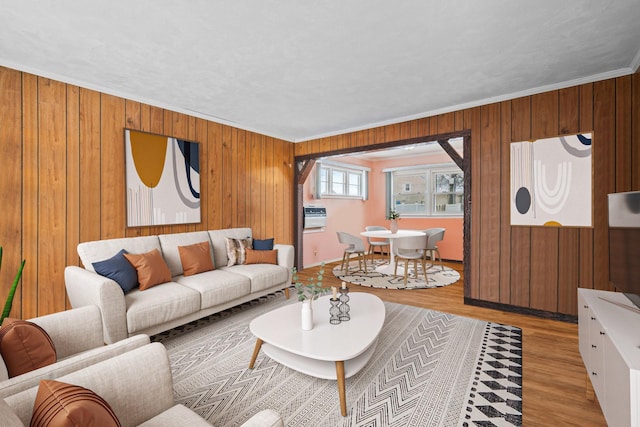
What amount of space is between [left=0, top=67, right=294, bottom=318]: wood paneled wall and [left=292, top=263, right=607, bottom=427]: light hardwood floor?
12.0 ft

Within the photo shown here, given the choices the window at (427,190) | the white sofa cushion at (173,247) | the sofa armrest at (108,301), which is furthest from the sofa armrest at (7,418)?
the window at (427,190)

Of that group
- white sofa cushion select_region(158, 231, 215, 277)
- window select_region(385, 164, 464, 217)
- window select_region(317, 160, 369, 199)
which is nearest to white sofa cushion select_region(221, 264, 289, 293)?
white sofa cushion select_region(158, 231, 215, 277)

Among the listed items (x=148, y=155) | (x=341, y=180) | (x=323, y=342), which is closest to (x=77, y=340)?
(x=323, y=342)

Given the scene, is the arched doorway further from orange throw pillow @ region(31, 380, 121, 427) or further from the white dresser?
orange throw pillow @ region(31, 380, 121, 427)

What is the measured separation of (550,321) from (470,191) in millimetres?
1698

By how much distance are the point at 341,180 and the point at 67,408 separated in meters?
6.57

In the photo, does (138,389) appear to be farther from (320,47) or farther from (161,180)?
(161,180)

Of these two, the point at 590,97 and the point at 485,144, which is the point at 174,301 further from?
the point at 590,97

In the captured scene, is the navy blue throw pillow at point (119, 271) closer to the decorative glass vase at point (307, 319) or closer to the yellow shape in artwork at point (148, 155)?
the yellow shape in artwork at point (148, 155)

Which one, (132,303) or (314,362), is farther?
(132,303)

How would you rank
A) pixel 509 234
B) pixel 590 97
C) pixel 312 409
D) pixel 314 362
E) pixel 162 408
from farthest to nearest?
pixel 509 234
pixel 590 97
pixel 314 362
pixel 312 409
pixel 162 408

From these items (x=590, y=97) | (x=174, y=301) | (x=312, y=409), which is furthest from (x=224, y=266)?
(x=590, y=97)

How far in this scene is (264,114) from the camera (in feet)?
13.4

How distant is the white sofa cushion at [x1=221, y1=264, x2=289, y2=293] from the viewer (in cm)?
341
